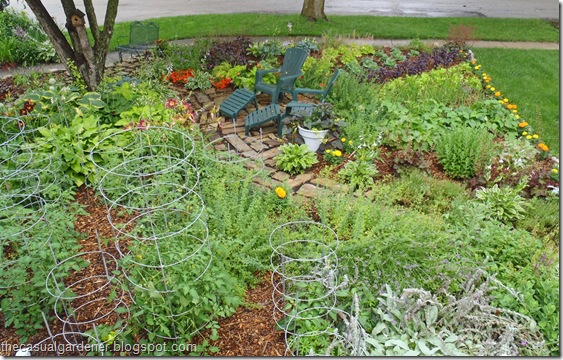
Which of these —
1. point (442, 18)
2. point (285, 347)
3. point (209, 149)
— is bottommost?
point (285, 347)

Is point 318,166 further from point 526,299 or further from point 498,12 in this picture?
point 498,12

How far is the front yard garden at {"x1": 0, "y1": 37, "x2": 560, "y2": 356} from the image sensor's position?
8.41 ft

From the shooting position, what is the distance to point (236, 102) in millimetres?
5363

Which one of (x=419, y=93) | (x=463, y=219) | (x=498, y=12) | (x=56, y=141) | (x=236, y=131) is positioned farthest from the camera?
(x=498, y=12)

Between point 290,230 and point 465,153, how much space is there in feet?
6.65

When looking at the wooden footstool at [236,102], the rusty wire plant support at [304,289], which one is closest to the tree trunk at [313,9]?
the wooden footstool at [236,102]

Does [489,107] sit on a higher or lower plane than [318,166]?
higher

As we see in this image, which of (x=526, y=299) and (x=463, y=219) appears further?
(x=463, y=219)

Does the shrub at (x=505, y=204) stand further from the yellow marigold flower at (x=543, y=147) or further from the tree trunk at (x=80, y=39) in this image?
the tree trunk at (x=80, y=39)

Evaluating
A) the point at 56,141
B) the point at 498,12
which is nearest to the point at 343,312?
the point at 56,141

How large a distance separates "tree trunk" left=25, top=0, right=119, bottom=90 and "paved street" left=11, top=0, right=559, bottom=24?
6.22 meters

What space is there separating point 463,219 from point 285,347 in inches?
68.9

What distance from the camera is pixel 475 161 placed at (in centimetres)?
426

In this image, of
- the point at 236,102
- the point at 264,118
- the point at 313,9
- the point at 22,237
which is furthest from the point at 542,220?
the point at 313,9
